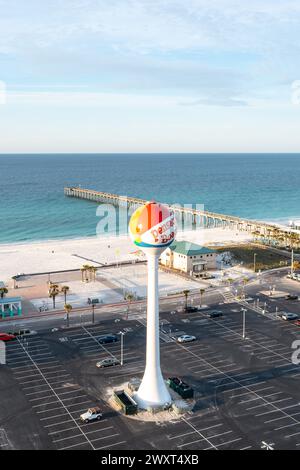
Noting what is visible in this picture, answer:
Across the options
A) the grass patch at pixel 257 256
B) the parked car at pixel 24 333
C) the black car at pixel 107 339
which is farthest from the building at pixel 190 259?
the parked car at pixel 24 333

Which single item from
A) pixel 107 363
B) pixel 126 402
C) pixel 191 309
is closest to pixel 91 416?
pixel 126 402

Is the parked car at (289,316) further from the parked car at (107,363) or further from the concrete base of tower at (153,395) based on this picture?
the concrete base of tower at (153,395)

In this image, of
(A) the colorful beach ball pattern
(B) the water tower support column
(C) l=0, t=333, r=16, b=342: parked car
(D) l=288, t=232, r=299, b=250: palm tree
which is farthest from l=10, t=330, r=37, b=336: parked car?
(D) l=288, t=232, r=299, b=250: palm tree

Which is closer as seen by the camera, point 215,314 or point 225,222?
point 215,314

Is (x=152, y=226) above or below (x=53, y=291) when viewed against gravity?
above

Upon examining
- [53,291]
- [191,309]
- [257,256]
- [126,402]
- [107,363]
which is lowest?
[107,363]

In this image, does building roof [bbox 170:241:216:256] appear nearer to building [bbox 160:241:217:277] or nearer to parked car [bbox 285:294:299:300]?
building [bbox 160:241:217:277]

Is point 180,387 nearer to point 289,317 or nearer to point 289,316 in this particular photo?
point 289,317
